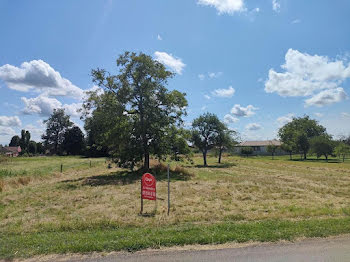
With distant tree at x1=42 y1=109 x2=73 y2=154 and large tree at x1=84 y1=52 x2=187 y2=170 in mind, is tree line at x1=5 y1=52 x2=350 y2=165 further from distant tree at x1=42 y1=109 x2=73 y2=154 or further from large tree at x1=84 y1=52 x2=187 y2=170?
distant tree at x1=42 y1=109 x2=73 y2=154

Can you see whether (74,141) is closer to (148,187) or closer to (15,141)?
(15,141)

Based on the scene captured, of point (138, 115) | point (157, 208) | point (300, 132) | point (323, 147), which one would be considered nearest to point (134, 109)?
point (138, 115)

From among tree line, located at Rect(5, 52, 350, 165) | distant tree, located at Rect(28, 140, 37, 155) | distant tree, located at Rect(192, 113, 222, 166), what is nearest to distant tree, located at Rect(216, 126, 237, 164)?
distant tree, located at Rect(192, 113, 222, 166)

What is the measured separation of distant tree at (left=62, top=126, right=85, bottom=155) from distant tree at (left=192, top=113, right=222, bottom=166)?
2173 inches

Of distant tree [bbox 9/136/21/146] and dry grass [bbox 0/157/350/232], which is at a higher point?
distant tree [bbox 9/136/21/146]

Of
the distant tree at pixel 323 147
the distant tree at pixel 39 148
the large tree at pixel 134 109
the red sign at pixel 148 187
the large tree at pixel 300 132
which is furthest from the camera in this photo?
the distant tree at pixel 39 148

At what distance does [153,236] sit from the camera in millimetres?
5570

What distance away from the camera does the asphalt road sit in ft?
14.5

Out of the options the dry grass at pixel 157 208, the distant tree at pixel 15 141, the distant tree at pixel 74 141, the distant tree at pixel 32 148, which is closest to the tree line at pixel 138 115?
the dry grass at pixel 157 208

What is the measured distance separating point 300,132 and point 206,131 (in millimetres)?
41811

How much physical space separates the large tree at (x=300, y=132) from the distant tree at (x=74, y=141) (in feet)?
216

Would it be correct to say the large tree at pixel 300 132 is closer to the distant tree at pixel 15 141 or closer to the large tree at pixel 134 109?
the large tree at pixel 134 109

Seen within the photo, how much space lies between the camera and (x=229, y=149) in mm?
40750

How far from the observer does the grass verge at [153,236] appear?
197 inches
